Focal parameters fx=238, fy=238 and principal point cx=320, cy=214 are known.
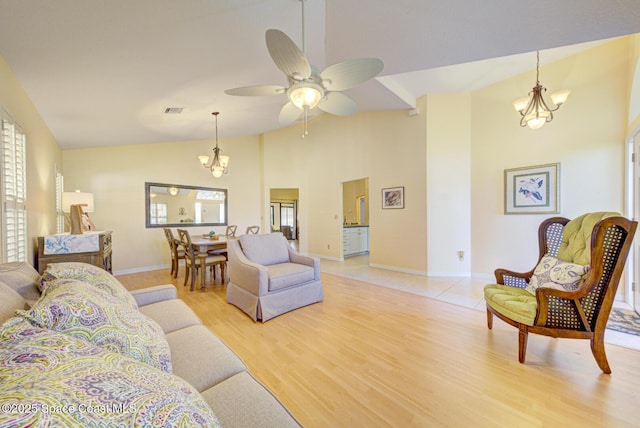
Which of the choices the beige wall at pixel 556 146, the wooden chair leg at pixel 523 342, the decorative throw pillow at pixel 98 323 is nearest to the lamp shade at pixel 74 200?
the decorative throw pillow at pixel 98 323

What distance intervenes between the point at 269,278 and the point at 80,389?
7.22 feet

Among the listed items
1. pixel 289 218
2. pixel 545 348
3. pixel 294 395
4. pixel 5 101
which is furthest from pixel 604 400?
pixel 289 218

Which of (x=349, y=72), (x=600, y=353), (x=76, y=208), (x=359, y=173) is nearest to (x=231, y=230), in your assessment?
(x=76, y=208)

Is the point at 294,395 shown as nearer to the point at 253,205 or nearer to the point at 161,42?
the point at 161,42

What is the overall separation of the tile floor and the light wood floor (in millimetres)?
248

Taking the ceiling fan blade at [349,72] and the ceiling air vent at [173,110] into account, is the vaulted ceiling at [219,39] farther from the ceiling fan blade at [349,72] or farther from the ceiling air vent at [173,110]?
the ceiling fan blade at [349,72]

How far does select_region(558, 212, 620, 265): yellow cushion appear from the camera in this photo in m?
1.86

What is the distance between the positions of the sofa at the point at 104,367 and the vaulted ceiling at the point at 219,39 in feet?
5.35

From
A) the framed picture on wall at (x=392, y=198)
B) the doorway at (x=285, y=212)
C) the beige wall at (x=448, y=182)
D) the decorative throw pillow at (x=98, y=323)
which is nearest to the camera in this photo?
the decorative throw pillow at (x=98, y=323)

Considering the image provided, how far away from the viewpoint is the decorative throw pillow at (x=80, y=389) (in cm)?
38

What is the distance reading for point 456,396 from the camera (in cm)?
152

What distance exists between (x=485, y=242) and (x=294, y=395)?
3856mm

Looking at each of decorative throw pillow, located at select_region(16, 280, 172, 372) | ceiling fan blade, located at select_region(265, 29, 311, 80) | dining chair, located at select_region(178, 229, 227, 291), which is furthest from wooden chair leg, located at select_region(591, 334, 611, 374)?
dining chair, located at select_region(178, 229, 227, 291)

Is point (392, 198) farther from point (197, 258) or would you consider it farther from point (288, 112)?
point (197, 258)
